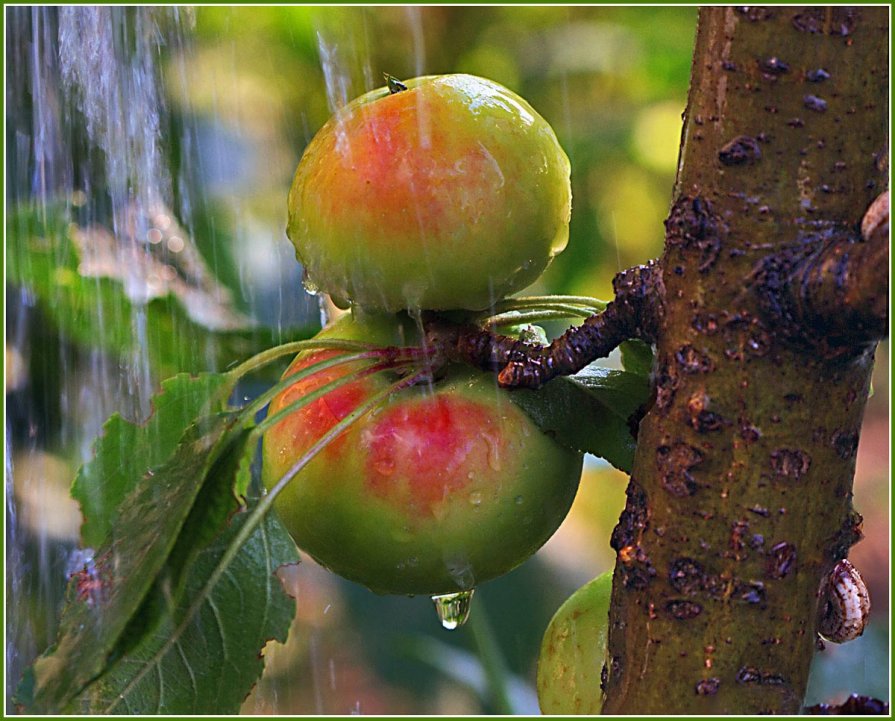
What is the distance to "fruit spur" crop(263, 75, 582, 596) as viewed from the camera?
24.2 inches

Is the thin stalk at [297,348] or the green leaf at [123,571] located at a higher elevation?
the thin stalk at [297,348]

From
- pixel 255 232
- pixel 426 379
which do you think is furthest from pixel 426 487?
pixel 255 232

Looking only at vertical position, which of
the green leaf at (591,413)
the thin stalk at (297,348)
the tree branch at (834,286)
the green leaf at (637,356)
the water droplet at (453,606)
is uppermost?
the tree branch at (834,286)

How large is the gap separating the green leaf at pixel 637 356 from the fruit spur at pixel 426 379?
7 centimetres

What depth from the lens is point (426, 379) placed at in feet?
2.15

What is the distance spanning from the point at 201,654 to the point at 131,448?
0.55ft

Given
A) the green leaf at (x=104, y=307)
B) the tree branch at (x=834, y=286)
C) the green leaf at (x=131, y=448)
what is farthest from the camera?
the green leaf at (x=104, y=307)

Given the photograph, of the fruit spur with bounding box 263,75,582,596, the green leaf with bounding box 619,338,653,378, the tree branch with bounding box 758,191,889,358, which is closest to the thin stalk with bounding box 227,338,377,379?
the fruit spur with bounding box 263,75,582,596

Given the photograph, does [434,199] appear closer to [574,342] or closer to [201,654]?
[574,342]

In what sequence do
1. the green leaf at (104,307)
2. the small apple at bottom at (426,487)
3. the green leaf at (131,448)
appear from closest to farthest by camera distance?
the small apple at bottom at (426,487) < the green leaf at (131,448) < the green leaf at (104,307)

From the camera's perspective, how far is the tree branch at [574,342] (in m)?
0.54

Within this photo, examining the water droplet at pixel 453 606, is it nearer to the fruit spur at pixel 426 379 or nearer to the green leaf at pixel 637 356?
the fruit spur at pixel 426 379

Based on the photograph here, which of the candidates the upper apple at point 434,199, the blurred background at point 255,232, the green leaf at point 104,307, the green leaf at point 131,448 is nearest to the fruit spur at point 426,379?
the upper apple at point 434,199

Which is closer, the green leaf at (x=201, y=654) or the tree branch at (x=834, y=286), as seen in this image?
the tree branch at (x=834, y=286)
